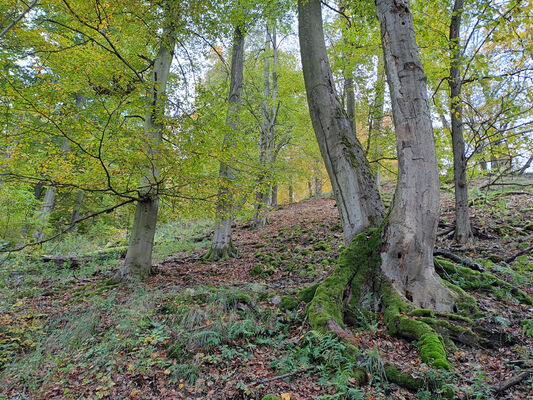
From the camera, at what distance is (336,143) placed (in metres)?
4.39

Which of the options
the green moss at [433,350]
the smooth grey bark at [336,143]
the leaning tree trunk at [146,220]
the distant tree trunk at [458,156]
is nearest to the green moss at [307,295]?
the smooth grey bark at [336,143]

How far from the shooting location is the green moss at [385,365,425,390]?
2326mm

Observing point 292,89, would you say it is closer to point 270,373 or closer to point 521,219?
point 521,219

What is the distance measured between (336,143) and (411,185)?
136cm

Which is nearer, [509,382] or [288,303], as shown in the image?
[509,382]

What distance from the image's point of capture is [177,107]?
584 cm

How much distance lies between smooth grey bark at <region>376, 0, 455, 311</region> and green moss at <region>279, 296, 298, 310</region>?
4.55 feet

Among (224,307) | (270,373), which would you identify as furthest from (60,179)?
(270,373)

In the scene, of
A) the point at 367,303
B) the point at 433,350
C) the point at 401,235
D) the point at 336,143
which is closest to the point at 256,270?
the point at 367,303

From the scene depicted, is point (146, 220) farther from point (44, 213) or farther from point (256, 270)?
point (44, 213)

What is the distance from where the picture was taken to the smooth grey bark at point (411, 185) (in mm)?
3498

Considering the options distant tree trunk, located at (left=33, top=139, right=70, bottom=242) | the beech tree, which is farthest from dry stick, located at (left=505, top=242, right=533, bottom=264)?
distant tree trunk, located at (left=33, top=139, right=70, bottom=242)

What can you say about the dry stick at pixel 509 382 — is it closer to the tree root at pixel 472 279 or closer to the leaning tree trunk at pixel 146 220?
the tree root at pixel 472 279

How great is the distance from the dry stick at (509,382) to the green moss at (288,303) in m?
2.36
